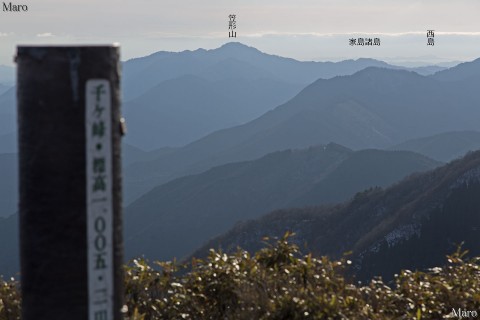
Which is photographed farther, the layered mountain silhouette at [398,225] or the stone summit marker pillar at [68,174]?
the layered mountain silhouette at [398,225]

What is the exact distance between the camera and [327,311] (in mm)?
5863

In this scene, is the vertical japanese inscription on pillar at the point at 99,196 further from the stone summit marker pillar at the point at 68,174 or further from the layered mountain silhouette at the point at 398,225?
the layered mountain silhouette at the point at 398,225

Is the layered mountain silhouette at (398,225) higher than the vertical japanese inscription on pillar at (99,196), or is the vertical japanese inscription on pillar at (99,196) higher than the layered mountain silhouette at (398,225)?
the vertical japanese inscription on pillar at (99,196)

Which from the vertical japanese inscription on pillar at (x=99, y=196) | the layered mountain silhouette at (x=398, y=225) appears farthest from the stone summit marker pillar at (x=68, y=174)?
the layered mountain silhouette at (x=398, y=225)

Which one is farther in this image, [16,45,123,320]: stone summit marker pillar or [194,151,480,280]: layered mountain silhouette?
[194,151,480,280]: layered mountain silhouette

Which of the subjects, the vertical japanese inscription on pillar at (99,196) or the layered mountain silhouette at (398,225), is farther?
the layered mountain silhouette at (398,225)

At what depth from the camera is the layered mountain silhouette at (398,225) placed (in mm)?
102625

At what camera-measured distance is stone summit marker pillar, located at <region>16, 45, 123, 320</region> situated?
2914 mm

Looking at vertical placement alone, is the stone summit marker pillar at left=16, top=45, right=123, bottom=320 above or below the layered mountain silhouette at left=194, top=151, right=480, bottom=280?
above

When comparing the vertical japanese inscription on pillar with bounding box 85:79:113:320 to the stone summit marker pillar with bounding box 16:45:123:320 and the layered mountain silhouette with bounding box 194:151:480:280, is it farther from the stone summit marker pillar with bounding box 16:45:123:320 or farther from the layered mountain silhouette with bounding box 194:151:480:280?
the layered mountain silhouette with bounding box 194:151:480:280

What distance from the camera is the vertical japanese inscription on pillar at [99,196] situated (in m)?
2.93

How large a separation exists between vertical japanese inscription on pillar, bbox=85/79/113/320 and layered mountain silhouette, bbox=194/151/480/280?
91255 millimetres

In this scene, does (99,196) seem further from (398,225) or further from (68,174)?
(398,225)

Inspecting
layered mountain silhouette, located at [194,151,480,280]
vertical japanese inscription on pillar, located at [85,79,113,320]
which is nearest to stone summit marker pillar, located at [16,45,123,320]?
vertical japanese inscription on pillar, located at [85,79,113,320]
